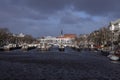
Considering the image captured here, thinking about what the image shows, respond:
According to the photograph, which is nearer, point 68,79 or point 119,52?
point 68,79

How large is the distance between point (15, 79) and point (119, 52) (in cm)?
6891

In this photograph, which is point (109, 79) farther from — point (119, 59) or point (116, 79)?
point (119, 59)

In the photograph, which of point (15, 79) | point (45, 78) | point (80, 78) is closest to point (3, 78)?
point (15, 79)

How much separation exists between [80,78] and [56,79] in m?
4.10

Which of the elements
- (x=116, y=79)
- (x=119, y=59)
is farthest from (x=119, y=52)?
(x=116, y=79)

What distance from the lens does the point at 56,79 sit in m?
54.2

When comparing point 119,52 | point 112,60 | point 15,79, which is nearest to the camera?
point 15,79

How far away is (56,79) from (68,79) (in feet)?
5.93

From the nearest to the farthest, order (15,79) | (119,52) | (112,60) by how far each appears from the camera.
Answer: (15,79) → (112,60) → (119,52)

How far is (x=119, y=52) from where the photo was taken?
117 m

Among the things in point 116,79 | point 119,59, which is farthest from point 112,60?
point 116,79

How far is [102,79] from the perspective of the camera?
55469 millimetres

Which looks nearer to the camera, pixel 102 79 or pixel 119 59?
pixel 102 79

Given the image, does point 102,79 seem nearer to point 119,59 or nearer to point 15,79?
point 15,79
